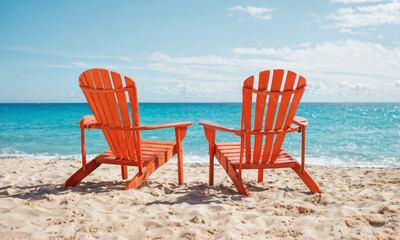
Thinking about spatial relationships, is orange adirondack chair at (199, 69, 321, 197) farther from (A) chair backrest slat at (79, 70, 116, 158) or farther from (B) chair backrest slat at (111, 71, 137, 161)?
(A) chair backrest slat at (79, 70, 116, 158)

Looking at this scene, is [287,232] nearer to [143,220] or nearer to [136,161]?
[143,220]

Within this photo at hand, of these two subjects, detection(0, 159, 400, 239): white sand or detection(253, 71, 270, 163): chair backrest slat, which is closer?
detection(0, 159, 400, 239): white sand

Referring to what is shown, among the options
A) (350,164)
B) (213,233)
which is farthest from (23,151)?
(350,164)

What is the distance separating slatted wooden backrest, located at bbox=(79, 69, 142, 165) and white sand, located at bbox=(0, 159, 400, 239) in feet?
1.57

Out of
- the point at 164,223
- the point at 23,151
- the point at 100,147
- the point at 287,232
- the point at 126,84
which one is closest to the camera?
the point at 287,232

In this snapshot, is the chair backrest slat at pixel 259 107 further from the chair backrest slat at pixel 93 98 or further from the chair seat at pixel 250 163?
the chair backrest slat at pixel 93 98

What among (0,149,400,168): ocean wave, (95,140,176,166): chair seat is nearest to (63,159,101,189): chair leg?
(95,140,176,166): chair seat

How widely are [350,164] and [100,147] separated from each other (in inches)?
285

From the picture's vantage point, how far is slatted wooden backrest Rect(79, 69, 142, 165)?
8.85ft

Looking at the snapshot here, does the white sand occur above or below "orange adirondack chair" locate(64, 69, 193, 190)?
below

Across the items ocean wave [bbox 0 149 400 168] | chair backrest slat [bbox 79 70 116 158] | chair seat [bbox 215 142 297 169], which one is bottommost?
ocean wave [bbox 0 149 400 168]

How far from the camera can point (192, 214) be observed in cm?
214

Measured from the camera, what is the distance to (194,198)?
2703mm

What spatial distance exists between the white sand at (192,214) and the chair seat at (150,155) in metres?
0.31
